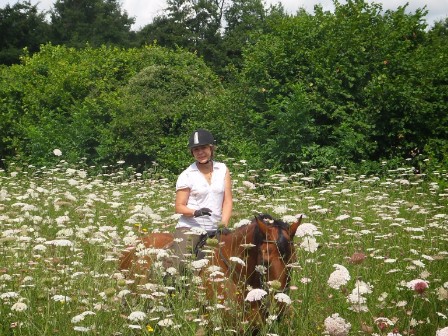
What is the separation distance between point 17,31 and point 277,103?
99.8 ft

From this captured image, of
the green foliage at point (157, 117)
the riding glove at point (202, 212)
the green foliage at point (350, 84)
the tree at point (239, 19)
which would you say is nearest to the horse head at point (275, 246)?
the riding glove at point (202, 212)

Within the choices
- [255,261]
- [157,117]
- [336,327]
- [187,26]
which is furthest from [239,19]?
[336,327]

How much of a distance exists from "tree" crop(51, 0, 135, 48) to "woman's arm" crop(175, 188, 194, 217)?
45.4 m

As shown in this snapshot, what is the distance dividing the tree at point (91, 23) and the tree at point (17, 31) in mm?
6398

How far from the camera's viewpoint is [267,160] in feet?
46.8

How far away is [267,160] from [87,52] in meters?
12.2

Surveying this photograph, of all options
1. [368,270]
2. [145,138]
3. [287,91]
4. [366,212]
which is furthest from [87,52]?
[368,270]

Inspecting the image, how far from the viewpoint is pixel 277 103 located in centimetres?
1482

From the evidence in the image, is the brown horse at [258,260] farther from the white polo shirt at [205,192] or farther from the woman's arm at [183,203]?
the white polo shirt at [205,192]

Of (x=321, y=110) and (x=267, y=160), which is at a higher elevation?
(x=321, y=110)

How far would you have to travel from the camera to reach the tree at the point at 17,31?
39062mm

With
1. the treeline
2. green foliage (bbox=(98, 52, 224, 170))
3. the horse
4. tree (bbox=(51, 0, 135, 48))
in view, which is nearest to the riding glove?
the horse

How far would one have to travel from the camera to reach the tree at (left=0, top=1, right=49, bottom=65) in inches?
1538

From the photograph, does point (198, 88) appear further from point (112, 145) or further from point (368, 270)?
point (368, 270)
